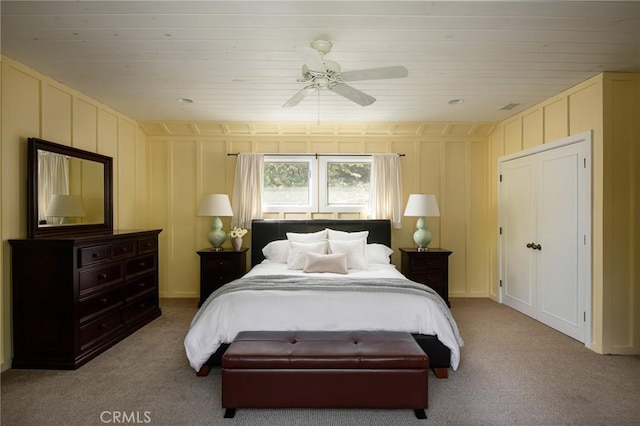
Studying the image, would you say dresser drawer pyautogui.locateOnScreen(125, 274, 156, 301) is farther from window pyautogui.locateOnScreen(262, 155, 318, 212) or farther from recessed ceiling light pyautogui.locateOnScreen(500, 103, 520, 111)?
recessed ceiling light pyautogui.locateOnScreen(500, 103, 520, 111)

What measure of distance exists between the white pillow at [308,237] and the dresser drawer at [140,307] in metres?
1.91

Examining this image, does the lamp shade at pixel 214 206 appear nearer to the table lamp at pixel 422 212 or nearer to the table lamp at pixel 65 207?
the table lamp at pixel 65 207

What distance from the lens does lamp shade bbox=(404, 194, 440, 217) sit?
4.57 m

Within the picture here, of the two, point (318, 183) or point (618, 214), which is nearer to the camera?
point (618, 214)

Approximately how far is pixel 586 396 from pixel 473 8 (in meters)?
2.87

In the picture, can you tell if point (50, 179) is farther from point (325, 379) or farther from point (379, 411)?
point (379, 411)

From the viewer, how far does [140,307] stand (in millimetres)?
3865

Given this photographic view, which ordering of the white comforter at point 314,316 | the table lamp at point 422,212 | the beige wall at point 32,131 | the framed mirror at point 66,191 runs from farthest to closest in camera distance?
1. the table lamp at point 422,212
2. the framed mirror at point 66,191
3. the beige wall at point 32,131
4. the white comforter at point 314,316

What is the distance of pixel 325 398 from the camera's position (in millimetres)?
2119

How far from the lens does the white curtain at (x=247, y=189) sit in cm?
499

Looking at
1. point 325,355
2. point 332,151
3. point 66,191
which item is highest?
point 332,151

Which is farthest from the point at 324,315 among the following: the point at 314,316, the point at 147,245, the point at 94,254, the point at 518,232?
the point at 518,232

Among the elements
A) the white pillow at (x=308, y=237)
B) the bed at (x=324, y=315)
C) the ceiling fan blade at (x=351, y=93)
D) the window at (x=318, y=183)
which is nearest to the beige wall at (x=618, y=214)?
the bed at (x=324, y=315)

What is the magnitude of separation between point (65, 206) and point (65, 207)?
0.03ft
